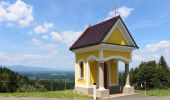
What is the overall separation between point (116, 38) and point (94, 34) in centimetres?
204

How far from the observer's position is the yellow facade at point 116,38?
22.7 meters

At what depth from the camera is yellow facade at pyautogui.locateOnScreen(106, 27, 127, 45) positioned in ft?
74.6

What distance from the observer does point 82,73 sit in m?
25.5

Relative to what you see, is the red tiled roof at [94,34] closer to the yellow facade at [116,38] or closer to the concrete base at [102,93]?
the yellow facade at [116,38]

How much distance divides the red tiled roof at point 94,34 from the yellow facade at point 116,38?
2.12 ft

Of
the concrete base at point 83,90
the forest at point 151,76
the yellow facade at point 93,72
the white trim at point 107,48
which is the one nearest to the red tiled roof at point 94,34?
the white trim at point 107,48

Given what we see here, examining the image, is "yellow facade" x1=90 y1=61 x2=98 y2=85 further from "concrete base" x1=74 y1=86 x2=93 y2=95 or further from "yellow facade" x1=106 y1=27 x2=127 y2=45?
A: "yellow facade" x1=106 y1=27 x2=127 y2=45

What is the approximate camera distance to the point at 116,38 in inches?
914

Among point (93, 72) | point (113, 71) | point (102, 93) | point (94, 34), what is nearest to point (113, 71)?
point (113, 71)

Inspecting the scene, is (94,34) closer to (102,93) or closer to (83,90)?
(83,90)

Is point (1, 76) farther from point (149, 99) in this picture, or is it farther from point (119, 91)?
point (149, 99)

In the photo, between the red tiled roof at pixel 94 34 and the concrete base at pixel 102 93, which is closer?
the concrete base at pixel 102 93

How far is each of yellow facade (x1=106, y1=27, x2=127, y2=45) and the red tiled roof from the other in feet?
2.12

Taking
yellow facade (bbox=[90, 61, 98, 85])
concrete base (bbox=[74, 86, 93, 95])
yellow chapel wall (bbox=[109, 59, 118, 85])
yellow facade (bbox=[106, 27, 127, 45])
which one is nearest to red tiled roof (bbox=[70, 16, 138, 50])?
yellow facade (bbox=[106, 27, 127, 45])
